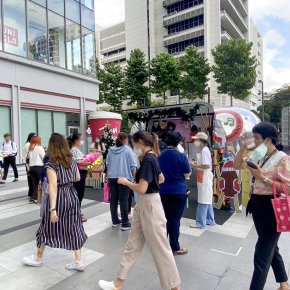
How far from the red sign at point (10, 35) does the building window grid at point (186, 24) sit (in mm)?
34033

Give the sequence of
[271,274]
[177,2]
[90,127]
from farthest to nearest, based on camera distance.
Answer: [177,2] → [90,127] → [271,274]

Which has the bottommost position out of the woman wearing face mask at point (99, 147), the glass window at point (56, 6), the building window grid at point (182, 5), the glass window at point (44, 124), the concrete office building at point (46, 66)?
the woman wearing face mask at point (99, 147)

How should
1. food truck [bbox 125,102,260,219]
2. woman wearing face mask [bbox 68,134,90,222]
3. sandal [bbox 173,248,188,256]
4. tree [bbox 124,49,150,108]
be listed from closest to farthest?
sandal [bbox 173,248,188,256] < woman wearing face mask [bbox 68,134,90,222] < food truck [bbox 125,102,260,219] < tree [bbox 124,49,150,108]

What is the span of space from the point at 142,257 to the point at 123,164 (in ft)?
5.34

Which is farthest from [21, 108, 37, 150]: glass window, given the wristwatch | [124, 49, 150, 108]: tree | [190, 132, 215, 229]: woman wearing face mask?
the wristwatch

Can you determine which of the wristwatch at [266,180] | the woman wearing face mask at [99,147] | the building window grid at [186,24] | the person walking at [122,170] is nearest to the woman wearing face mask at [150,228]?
the wristwatch at [266,180]

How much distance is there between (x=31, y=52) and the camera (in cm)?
1508

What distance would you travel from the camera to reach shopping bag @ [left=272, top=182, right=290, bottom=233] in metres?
2.27

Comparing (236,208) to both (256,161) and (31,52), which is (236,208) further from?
(31,52)

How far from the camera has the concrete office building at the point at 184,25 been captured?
133 feet

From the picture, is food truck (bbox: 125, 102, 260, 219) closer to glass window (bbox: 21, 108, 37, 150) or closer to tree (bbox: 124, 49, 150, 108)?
glass window (bbox: 21, 108, 37, 150)

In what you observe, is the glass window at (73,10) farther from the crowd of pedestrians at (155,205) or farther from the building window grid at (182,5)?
the building window grid at (182,5)

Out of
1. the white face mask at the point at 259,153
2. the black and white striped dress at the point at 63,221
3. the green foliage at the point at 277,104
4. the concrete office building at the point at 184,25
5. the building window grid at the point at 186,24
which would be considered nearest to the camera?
the white face mask at the point at 259,153

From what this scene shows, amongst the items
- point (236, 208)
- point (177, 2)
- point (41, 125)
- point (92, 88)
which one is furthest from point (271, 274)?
point (177, 2)
